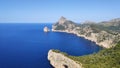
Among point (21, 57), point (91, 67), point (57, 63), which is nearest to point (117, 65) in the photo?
point (91, 67)

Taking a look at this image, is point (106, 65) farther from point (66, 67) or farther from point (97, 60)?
point (66, 67)

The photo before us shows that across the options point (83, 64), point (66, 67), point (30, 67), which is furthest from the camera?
point (30, 67)

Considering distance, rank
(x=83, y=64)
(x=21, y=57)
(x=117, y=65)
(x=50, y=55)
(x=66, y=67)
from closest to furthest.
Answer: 1. (x=117, y=65)
2. (x=83, y=64)
3. (x=66, y=67)
4. (x=50, y=55)
5. (x=21, y=57)

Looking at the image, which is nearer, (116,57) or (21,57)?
(116,57)

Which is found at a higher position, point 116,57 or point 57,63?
point 116,57

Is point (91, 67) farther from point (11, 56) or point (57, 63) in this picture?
point (11, 56)

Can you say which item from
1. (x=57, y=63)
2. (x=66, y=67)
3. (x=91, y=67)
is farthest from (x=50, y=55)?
(x=91, y=67)
